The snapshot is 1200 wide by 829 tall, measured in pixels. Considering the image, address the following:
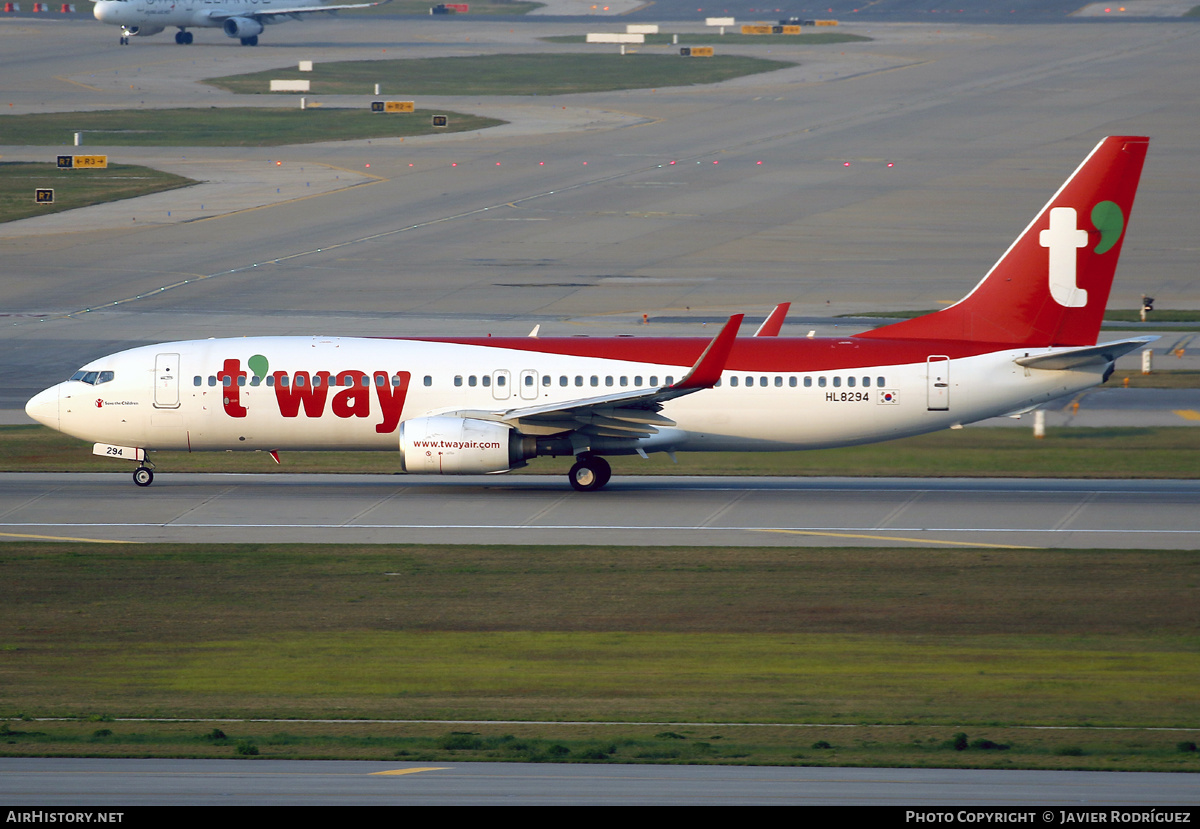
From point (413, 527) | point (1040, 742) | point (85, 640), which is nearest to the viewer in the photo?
point (1040, 742)

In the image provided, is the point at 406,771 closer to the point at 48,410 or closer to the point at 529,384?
the point at 529,384

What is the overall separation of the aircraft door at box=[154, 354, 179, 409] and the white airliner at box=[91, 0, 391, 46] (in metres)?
120

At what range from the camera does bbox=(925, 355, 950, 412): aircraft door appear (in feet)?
122

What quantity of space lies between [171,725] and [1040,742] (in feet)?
39.8

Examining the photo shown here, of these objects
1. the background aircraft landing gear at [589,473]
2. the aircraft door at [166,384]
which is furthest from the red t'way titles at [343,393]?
the background aircraft landing gear at [589,473]

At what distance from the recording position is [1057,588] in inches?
1157

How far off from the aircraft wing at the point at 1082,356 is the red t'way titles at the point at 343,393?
15376mm

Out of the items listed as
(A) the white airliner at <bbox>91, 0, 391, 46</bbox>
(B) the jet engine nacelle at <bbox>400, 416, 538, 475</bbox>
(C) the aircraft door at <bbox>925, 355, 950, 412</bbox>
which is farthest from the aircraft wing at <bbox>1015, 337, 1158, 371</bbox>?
(A) the white airliner at <bbox>91, 0, 391, 46</bbox>

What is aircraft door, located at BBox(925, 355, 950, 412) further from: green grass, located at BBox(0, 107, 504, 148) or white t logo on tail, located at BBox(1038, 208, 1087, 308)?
green grass, located at BBox(0, 107, 504, 148)

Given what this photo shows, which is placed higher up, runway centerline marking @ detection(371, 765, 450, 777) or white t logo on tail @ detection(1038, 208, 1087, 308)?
white t logo on tail @ detection(1038, 208, 1087, 308)

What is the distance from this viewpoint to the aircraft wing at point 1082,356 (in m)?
35.4

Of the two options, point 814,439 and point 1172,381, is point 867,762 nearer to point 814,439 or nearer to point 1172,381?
point 814,439

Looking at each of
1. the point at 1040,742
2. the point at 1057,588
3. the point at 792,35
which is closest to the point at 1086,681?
the point at 1040,742

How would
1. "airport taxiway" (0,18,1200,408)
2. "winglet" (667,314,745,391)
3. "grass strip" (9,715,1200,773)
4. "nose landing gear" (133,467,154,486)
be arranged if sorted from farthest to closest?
"airport taxiway" (0,18,1200,408), "nose landing gear" (133,467,154,486), "winglet" (667,314,745,391), "grass strip" (9,715,1200,773)
